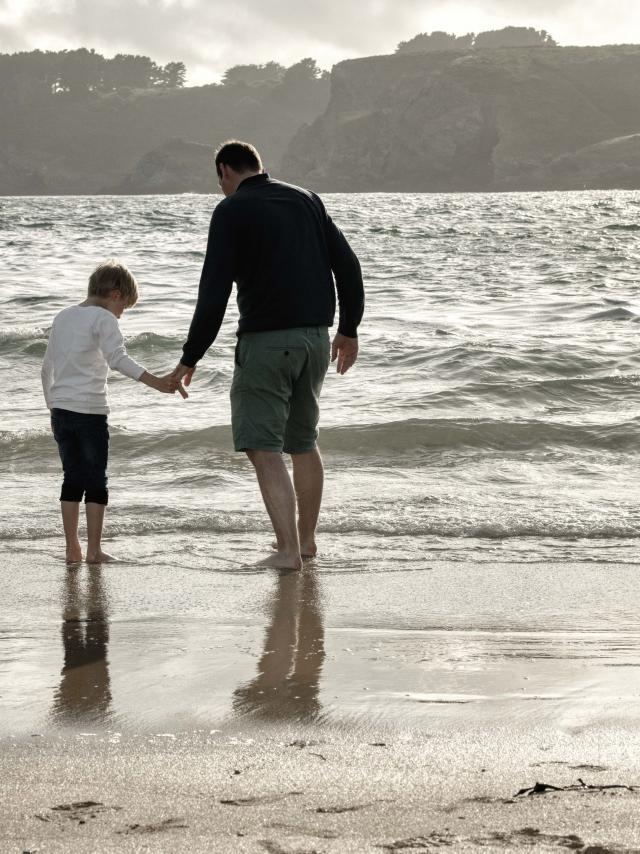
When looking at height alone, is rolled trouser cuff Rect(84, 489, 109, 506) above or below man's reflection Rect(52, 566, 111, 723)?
above

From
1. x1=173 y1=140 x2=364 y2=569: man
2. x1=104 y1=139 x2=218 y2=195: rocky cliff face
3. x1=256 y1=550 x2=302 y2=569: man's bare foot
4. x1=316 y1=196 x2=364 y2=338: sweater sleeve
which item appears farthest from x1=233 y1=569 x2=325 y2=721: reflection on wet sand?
x1=104 y1=139 x2=218 y2=195: rocky cliff face

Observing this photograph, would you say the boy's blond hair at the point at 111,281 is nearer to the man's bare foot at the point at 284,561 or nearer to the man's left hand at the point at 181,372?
the man's left hand at the point at 181,372

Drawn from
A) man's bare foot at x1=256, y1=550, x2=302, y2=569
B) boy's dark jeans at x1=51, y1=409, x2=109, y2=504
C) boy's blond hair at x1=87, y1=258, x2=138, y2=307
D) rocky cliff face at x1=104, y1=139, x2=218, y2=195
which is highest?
rocky cliff face at x1=104, y1=139, x2=218, y2=195

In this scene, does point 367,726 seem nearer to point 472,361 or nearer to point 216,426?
point 216,426

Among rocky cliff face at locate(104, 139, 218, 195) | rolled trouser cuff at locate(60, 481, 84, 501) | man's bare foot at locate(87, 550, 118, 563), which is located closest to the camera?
man's bare foot at locate(87, 550, 118, 563)

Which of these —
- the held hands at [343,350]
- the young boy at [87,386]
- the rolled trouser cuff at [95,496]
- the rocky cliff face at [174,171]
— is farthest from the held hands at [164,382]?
the rocky cliff face at [174,171]

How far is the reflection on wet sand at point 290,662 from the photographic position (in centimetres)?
273

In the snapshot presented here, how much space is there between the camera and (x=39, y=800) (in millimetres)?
2135

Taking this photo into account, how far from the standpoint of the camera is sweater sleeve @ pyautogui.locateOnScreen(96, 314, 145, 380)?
4578 mm

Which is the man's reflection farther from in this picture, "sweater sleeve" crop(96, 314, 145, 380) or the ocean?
the ocean

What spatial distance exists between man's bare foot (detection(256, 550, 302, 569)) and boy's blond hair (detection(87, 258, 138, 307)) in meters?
1.29

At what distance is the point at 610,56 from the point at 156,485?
521 feet

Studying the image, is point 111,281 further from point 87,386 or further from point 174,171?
point 174,171

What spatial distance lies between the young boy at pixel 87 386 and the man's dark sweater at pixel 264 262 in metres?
0.46
